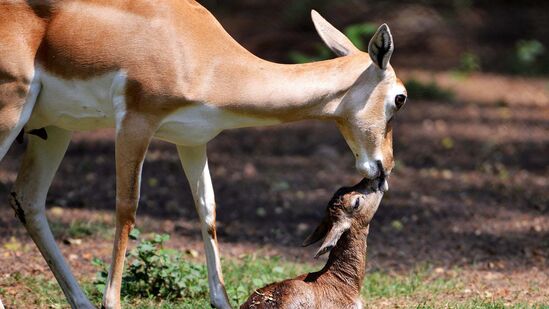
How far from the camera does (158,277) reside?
5887 mm

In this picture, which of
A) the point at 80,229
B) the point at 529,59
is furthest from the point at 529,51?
the point at 80,229

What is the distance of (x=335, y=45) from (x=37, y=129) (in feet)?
5.65

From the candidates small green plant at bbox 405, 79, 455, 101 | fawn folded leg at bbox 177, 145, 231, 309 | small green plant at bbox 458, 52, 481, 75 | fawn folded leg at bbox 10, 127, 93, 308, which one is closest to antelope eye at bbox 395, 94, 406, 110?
fawn folded leg at bbox 177, 145, 231, 309

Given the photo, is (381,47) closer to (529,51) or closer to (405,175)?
(405,175)

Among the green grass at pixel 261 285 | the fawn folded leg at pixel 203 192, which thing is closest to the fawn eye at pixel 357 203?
the green grass at pixel 261 285

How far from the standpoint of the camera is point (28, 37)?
205 inches

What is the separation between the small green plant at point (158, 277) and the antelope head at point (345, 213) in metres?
1.06

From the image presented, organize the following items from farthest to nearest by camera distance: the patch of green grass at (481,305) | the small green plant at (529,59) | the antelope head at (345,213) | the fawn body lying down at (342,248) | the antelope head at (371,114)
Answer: the small green plant at (529,59), the patch of green grass at (481,305), the antelope head at (371,114), the antelope head at (345,213), the fawn body lying down at (342,248)

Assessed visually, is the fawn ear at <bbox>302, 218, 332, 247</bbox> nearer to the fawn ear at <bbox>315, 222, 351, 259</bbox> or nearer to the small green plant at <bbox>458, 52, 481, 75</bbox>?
the fawn ear at <bbox>315, 222, 351, 259</bbox>

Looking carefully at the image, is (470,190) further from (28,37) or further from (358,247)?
(28,37)

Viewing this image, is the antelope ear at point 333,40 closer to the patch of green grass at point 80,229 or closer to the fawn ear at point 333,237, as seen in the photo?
the fawn ear at point 333,237

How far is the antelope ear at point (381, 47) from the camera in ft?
16.9

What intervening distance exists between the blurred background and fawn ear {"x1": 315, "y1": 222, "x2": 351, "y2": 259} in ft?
3.21

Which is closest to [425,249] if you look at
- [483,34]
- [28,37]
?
[28,37]
